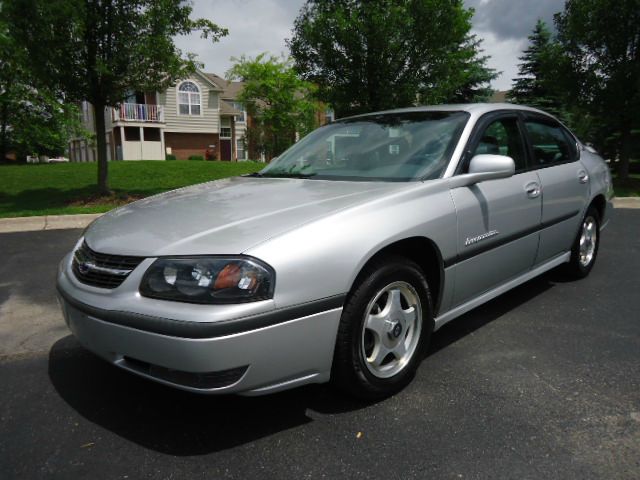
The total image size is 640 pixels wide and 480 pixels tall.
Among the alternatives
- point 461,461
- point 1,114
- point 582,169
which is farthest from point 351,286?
point 1,114

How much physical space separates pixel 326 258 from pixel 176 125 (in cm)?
3596

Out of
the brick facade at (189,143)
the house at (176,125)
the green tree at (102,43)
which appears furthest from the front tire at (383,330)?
the brick facade at (189,143)

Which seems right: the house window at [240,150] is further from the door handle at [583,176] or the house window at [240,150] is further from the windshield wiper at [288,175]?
the windshield wiper at [288,175]

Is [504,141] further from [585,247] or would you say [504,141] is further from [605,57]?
[605,57]

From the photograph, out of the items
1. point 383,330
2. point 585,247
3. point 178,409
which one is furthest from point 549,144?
point 178,409

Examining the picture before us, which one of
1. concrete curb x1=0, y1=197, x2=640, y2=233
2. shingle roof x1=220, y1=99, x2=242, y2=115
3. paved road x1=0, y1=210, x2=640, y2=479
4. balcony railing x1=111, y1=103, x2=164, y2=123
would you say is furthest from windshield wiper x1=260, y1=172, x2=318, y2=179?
shingle roof x1=220, y1=99, x2=242, y2=115

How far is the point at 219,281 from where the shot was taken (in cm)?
204

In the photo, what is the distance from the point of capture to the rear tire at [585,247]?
14.7 feet

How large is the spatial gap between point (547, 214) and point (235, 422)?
2639mm

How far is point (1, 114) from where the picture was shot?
56.2ft

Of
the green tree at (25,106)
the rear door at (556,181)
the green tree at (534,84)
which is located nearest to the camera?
the rear door at (556,181)

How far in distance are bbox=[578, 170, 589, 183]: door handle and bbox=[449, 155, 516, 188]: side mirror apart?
1.57 m

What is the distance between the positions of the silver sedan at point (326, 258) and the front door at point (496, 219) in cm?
1

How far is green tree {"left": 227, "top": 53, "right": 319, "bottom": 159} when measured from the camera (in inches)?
1198
